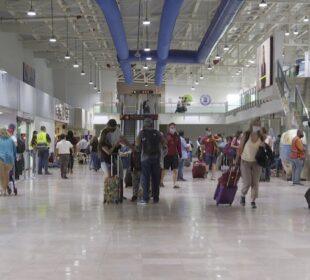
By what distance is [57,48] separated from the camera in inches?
1200

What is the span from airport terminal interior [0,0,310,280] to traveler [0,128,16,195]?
2 cm

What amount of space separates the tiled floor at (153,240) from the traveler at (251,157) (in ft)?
1.33

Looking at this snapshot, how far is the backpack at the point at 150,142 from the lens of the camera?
9.80 meters

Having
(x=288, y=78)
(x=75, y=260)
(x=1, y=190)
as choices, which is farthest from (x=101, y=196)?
(x=288, y=78)

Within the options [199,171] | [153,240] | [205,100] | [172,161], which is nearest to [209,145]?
[199,171]

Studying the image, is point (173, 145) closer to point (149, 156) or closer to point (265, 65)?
point (149, 156)

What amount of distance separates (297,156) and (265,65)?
827 cm

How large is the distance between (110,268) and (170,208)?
438cm

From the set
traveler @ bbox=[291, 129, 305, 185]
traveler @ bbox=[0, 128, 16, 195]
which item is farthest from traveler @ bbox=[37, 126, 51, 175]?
traveler @ bbox=[291, 129, 305, 185]

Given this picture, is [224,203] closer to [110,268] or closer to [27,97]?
[110,268]

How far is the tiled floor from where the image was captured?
15.9 feet

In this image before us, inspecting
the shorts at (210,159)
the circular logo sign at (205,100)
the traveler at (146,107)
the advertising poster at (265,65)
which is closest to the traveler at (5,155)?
the shorts at (210,159)

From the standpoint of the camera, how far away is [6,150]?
1085 centimetres

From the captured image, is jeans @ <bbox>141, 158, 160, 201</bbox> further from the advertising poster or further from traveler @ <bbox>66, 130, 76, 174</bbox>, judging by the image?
the advertising poster
